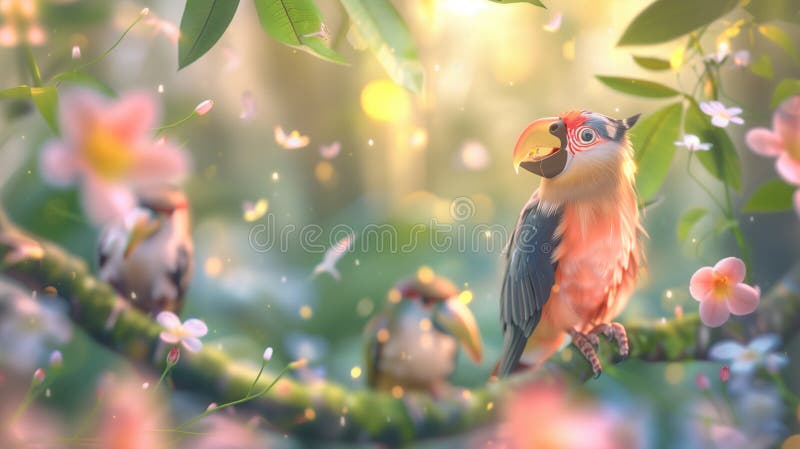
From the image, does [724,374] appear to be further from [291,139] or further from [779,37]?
[291,139]

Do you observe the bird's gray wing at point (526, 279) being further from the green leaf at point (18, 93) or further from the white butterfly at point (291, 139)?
the green leaf at point (18, 93)

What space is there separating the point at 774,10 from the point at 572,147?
1.44 ft

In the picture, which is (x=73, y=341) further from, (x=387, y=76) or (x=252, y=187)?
(x=387, y=76)

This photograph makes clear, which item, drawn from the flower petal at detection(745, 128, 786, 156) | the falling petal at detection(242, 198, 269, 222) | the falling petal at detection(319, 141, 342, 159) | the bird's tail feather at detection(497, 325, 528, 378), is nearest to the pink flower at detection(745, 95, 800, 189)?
the flower petal at detection(745, 128, 786, 156)

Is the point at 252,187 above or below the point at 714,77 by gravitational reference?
below

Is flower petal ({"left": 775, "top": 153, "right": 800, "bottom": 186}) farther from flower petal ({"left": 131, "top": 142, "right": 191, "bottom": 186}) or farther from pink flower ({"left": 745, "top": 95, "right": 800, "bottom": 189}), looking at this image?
flower petal ({"left": 131, "top": 142, "right": 191, "bottom": 186})

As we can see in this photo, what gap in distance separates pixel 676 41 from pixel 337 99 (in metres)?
0.55

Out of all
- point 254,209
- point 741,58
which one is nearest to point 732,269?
point 741,58

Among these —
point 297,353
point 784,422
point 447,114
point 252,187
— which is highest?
point 447,114

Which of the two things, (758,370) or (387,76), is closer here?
(387,76)

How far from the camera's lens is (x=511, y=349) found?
0.99 meters

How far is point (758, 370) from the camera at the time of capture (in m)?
1.07

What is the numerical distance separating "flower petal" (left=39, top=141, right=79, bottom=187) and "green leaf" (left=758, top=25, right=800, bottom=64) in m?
1.10

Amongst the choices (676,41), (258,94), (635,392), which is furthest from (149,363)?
(676,41)
